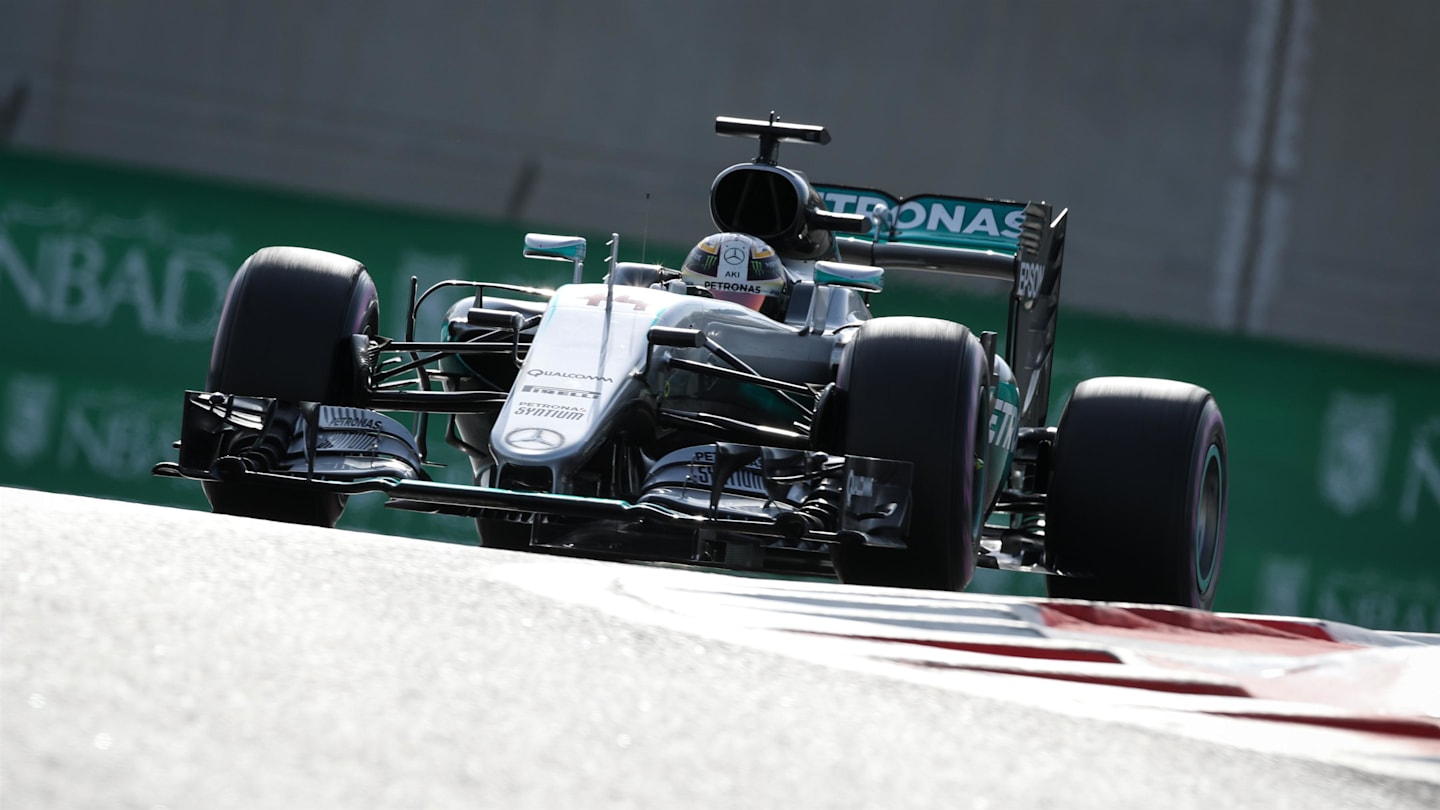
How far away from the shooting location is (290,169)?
22.8 metres

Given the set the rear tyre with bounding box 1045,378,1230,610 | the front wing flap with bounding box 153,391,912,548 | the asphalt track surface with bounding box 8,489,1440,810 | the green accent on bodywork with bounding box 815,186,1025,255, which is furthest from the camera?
the green accent on bodywork with bounding box 815,186,1025,255

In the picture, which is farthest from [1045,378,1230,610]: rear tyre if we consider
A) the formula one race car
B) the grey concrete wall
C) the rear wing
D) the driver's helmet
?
the grey concrete wall

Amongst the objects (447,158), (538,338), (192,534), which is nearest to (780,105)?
(447,158)

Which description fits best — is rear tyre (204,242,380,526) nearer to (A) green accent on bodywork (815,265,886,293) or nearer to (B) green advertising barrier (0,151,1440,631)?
(A) green accent on bodywork (815,265,886,293)

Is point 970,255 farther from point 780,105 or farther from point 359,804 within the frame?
point 780,105

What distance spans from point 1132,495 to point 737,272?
68.5 inches

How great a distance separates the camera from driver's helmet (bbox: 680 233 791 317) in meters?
7.20

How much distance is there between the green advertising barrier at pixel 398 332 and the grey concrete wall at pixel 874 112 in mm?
712

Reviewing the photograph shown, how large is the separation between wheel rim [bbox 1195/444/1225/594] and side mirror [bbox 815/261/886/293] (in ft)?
4.44

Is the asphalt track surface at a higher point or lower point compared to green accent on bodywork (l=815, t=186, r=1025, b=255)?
lower

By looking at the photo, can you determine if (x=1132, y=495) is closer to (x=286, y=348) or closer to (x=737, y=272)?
(x=737, y=272)

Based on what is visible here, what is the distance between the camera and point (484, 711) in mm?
2934

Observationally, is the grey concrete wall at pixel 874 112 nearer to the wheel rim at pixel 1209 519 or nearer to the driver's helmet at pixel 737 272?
the driver's helmet at pixel 737 272

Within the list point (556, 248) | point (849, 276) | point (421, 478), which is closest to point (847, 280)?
point (849, 276)
